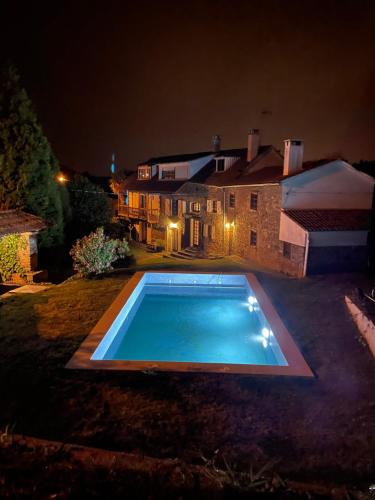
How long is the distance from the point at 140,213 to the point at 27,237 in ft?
72.2

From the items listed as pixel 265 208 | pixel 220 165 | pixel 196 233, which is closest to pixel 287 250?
pixel 265 208

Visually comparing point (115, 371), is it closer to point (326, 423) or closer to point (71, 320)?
point (71, 320)

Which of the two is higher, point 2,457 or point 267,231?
point 267,231

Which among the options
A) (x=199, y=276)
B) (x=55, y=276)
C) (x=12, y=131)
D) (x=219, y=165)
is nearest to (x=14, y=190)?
(x=12, y=131)

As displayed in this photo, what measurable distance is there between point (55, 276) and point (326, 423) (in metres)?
17.6

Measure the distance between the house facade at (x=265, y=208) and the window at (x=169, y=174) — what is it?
0.34ft

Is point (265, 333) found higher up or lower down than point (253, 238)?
lower down

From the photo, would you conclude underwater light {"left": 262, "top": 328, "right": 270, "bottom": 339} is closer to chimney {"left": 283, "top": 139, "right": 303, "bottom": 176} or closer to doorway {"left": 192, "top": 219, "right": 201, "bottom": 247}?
chimney {"left": 283, "top": 139, "right": 303, "bottom": 176}

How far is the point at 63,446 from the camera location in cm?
609

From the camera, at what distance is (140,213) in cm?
4003

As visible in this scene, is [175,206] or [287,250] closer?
[287,250]

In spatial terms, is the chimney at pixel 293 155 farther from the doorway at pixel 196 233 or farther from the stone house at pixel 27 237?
the stone house at pixel 27 237

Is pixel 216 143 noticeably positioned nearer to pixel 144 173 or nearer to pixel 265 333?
pixel 144 173

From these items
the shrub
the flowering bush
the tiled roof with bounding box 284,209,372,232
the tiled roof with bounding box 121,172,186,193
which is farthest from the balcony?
the shrub
